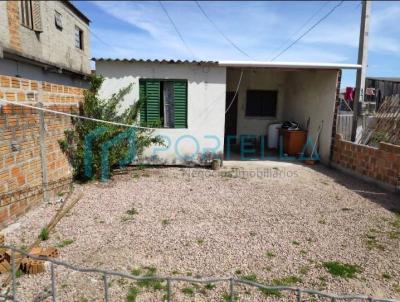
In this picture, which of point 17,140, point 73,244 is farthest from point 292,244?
point 17,140

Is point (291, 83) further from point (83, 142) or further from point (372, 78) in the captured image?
point (372, 78)

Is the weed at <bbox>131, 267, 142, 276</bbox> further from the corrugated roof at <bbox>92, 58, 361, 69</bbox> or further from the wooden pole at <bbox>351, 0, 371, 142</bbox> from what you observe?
the wooden pole at <bbox>351, 0, 371, 142</bbox>

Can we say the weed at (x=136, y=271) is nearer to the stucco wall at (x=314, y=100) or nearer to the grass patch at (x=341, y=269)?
the grass patch at (x=341, y=269)

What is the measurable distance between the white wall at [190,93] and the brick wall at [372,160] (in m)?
3.63

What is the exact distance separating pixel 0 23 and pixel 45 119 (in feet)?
9.34

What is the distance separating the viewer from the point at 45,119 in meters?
5.84

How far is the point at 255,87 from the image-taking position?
12.2 metres

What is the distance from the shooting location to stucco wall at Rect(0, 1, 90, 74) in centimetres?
765

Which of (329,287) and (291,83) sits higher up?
(291,83)

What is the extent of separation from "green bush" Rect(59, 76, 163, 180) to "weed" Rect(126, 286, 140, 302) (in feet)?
14.5

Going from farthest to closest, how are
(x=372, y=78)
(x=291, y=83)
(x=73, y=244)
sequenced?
(x=372, y=78)
(x=291, y=83)
(x=73, y=244)

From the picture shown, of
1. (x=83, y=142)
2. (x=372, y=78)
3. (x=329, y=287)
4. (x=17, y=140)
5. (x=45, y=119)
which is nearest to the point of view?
(x=329, y=287)

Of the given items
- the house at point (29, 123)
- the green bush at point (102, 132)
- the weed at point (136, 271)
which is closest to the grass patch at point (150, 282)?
the weed at point (136, 271)

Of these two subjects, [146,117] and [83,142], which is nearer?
[83,142]
